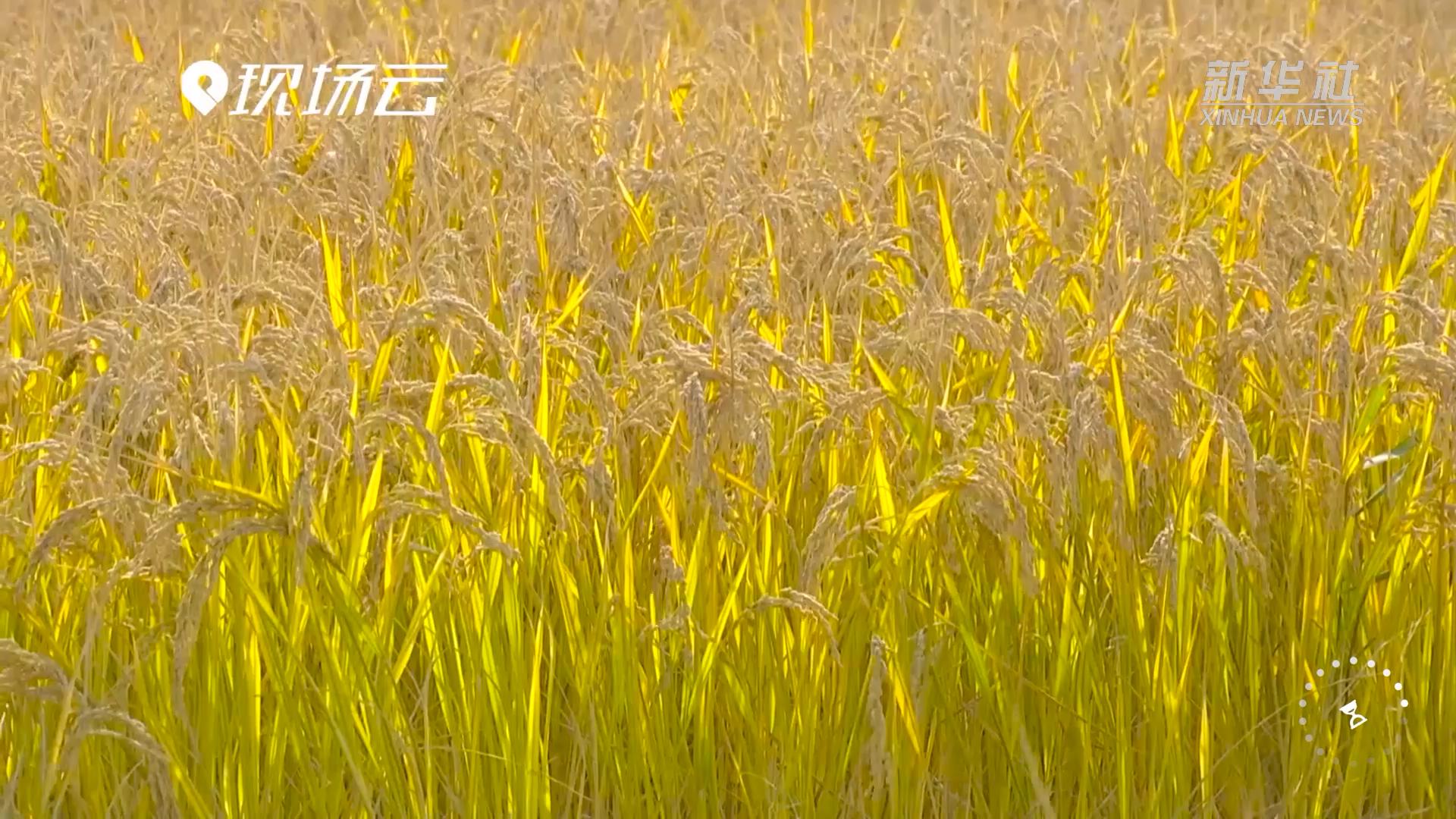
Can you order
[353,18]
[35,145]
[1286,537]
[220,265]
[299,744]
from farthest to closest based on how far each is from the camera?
[353,18], [35,145], [220,265], [1286,537], [299,744]

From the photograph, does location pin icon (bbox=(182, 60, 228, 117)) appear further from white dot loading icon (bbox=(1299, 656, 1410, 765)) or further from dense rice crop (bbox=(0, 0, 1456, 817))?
white dot loading icon (bbox=(1299, 656, 1410, 765))

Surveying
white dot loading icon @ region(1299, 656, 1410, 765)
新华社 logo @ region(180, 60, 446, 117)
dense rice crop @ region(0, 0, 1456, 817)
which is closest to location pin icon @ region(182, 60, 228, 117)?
新华社 logo @ region(180, 60, 446, 117)

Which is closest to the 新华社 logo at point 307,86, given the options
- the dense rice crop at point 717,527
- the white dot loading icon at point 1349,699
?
the dense rice crop at point 717,527

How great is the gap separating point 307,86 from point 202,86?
39 cm

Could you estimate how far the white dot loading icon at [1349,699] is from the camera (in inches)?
74.2

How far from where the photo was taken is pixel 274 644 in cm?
180

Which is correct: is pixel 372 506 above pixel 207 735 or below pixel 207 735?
above

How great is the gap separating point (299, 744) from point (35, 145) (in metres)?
1.97

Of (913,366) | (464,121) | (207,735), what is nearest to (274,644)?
(207,735)

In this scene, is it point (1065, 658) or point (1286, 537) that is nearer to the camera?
point (1065, 658)

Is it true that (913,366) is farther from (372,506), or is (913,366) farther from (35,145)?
(35,145)

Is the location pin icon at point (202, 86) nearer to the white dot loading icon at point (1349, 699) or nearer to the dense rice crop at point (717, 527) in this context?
the dense rice crop at point (717, 527)

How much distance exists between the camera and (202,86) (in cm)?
455

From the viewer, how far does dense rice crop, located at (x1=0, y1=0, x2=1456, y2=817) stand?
5.77 ft
